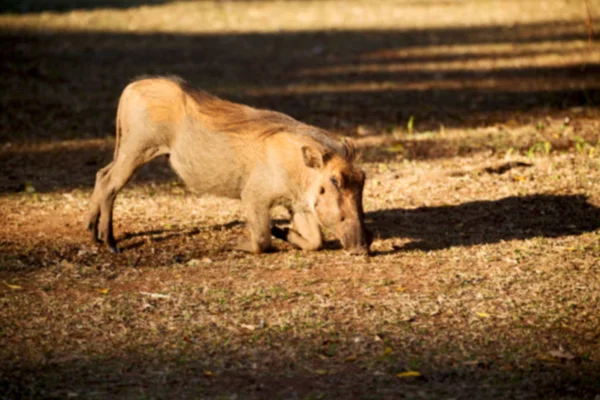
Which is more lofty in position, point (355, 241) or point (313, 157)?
point (313, 157)

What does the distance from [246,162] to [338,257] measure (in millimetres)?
843

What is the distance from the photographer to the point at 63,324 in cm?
485

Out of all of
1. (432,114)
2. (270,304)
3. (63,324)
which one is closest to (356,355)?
(270,304)

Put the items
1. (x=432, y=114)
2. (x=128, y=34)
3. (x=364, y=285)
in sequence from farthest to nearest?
1. (x=128, y=34)
2. (x=432, y=114)
3. (x=364, y=285)

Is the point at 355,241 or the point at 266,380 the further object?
the point at 355,241

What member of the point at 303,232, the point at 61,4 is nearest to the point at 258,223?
the point at 303,232

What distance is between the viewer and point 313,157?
19.0 feet

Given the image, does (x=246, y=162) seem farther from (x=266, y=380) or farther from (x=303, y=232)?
(x=266, y=380)

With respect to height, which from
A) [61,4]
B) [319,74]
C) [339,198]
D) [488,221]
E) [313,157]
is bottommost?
[61,4]

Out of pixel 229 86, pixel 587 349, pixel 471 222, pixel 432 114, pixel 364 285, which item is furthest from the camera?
pixel 229 86

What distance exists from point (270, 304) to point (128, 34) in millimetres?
12470

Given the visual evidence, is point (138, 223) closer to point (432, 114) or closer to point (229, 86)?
point (432, 114)

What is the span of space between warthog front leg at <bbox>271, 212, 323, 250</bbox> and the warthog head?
210mm

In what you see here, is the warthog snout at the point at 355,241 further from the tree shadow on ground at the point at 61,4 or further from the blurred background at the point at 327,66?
the tree shadow on ground at the point at 61,4
